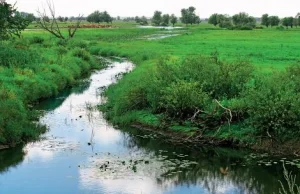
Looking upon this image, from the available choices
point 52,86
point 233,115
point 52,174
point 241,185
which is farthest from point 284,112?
point 52,86

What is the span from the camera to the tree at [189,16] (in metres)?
179

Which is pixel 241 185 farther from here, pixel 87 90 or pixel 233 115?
pixel 87 90

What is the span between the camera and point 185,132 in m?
22.8

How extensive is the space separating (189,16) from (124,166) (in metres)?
165

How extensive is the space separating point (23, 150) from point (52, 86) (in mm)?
12806

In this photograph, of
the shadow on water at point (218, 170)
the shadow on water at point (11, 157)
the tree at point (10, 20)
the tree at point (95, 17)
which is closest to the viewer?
the shadow on water at point (218, 170)

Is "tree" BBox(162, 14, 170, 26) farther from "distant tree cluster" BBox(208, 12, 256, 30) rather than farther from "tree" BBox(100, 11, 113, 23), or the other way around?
"distant tree cluster" BBox(208, 12, 256, 30)

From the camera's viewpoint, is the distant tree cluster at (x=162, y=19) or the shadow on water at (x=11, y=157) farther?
the distant tree cluster at (x=162, y=19)

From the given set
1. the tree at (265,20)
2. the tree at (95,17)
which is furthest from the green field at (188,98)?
the tree at (95,17)

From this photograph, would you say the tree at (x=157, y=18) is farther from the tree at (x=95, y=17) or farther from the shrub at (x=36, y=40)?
the shrub at (x=36, y=40)

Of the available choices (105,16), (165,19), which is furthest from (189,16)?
(105,16)

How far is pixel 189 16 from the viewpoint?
17875 centimetres

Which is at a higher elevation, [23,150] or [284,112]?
[284,112]

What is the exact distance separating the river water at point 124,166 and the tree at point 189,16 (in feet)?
520
